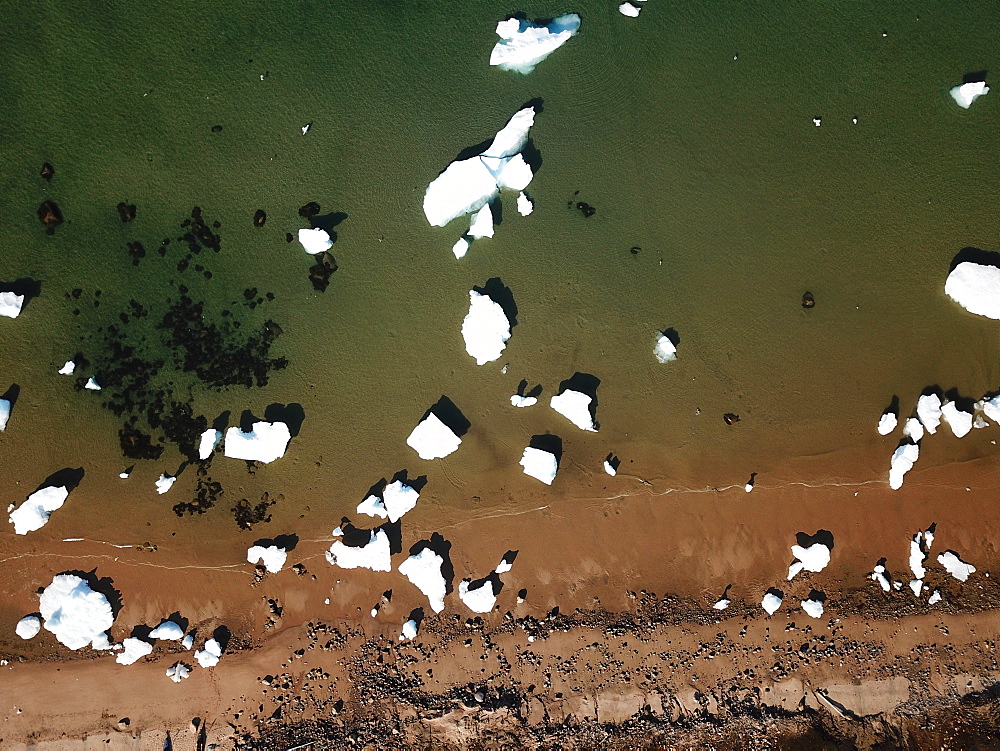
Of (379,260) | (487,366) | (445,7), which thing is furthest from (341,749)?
(445,7)

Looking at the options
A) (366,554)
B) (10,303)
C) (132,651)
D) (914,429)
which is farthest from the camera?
(914,429)

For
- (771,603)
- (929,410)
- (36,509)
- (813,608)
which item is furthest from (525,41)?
(36,509)

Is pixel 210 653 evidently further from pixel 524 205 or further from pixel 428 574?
pixel 524 205

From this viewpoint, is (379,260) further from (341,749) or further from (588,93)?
(341,749)

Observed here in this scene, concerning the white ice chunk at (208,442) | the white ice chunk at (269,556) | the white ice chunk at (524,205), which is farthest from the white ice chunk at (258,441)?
the white ice chunk at (524,205)

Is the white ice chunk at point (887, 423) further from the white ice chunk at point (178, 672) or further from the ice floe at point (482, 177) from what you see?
the white ice chunk at point (178, 672)

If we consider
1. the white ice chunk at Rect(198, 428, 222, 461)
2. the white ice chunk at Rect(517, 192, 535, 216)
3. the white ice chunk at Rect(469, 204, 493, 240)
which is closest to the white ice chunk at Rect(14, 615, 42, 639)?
the white ice chunk at Rect(198, 428, 222, 461)

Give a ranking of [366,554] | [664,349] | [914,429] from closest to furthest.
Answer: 1. [366,554]
2. [664,349]
3. [914,429]

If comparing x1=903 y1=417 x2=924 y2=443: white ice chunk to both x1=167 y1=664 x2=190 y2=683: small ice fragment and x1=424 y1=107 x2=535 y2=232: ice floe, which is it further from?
x1=167 y1=664 x2=190 y2=683: small ice fragment
